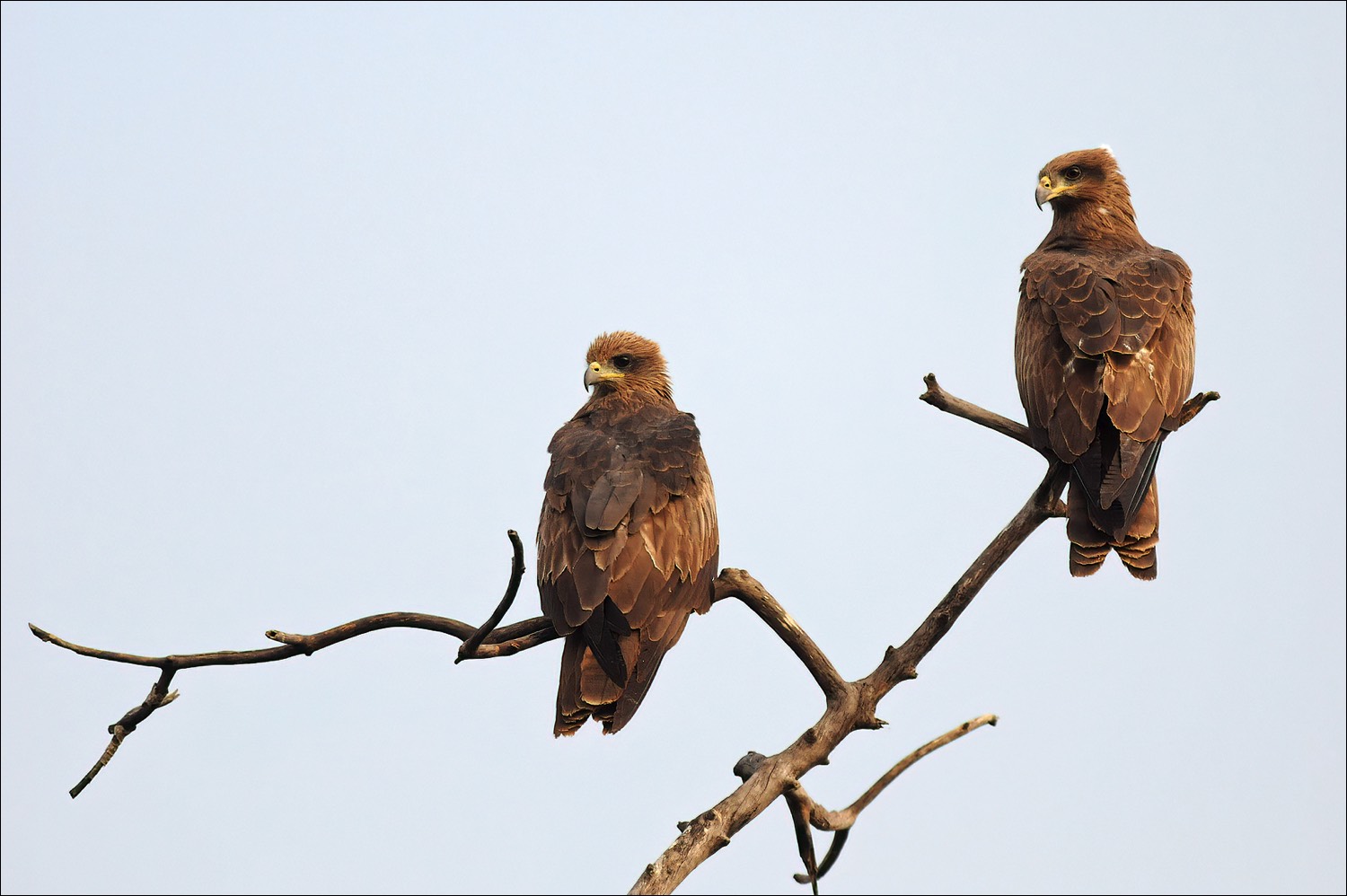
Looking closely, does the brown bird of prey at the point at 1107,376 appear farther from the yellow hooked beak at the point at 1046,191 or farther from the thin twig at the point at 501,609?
the thin twig at the point at 501,609

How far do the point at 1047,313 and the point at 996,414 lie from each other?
101 centimetres

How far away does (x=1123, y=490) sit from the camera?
6617mm

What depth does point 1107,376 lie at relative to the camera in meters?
6.90

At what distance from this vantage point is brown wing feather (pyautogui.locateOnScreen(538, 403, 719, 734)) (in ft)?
20.3

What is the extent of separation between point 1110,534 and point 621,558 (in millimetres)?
2287

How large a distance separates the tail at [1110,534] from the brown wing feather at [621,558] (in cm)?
172

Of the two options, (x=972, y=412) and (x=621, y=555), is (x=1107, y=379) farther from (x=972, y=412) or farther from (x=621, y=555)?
(x=621, y=555)

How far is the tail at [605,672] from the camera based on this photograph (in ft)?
20.1

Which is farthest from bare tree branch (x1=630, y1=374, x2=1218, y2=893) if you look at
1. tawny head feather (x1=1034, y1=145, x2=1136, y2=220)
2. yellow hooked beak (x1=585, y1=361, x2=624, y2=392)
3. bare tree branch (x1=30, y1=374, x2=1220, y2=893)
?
yellow hooked beak (x1=585, y1=361, x2=624, y2=392)

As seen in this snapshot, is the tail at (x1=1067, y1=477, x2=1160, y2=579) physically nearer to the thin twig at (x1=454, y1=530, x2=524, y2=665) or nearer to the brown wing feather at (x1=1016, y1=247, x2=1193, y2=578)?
the brown wing feather at (x1=1016, y1=247, x2=1193, y2=578)

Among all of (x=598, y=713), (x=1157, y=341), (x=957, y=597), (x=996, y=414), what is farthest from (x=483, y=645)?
(x=1157, y=341)

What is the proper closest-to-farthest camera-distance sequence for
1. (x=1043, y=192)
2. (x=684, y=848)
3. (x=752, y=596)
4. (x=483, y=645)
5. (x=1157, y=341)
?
(x=684, y=848)
(x=483, y=645)
(x=752, y=596)
(x=1157, y=341)
(x=1043, y=192)

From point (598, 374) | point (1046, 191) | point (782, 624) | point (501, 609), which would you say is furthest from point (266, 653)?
point (1046, 191)

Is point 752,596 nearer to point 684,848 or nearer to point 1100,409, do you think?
point 684,848
